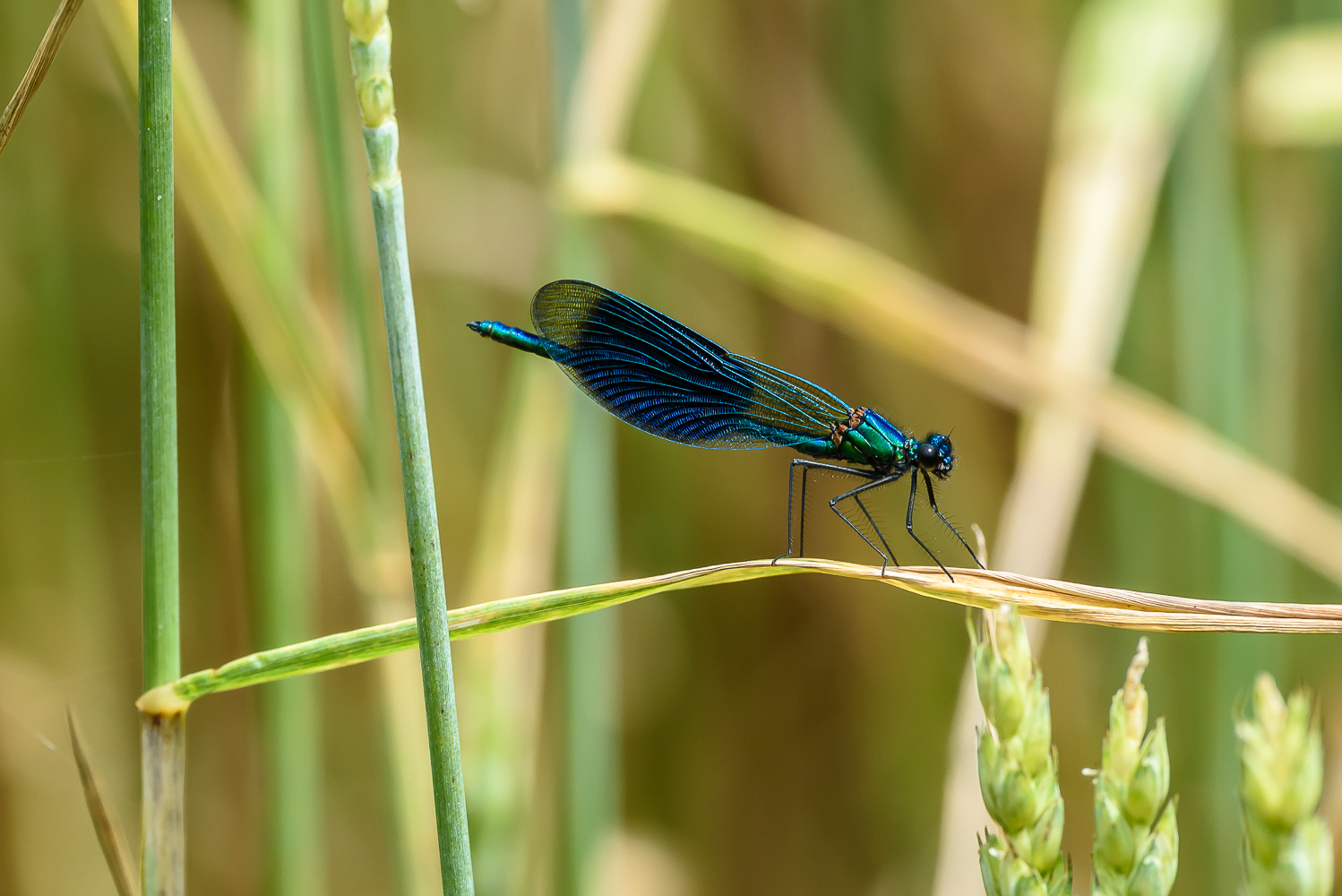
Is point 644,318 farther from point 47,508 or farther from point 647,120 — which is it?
point 47,508

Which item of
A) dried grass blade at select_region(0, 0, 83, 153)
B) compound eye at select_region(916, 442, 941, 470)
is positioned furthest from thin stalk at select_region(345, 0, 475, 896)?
compound eye at select_region(916, 442, 941, 470)

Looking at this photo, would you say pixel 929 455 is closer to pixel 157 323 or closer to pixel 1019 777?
pixel 1019 777

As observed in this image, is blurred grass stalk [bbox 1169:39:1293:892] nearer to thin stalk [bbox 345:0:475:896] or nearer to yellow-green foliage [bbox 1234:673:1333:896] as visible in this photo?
yellow-green foliage [bbox 1234:673:1333:896]

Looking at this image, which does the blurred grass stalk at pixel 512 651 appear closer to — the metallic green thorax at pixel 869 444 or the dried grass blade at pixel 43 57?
the metallic green thorax at pixel 869 444

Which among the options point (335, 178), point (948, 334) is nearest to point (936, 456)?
point (948, 334)

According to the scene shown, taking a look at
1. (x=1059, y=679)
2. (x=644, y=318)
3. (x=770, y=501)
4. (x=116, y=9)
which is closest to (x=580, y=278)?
(x=644, y=318)

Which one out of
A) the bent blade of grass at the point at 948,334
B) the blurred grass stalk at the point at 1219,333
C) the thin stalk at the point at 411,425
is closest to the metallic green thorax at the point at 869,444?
the bent blade of grass at the point at 948,334
